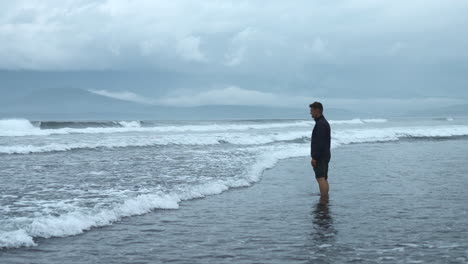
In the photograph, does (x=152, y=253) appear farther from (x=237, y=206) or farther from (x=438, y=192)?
(x=438, y=192)

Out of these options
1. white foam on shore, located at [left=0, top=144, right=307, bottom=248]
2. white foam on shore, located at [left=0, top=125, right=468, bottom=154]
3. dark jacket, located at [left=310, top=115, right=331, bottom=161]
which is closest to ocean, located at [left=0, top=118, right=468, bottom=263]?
white foam on shore, located at [left=0, top=144, right=307, bottom=248]

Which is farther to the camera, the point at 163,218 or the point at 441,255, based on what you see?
the point at 163,218

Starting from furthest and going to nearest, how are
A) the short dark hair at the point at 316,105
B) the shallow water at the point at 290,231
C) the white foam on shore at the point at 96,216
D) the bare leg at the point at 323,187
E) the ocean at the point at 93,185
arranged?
the bare leg at the point at 323,187, the short dark hair at the point at 316,105, the ocean at the point at 93,185, the white foam on shore at the point at 96,216, the shallow water at the point at 290,231

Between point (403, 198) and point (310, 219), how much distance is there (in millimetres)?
2938

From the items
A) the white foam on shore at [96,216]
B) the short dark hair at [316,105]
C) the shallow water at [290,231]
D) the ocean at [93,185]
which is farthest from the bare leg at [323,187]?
the white foam on shore at [96,216]

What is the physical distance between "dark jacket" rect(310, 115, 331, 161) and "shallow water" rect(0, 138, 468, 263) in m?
0.94

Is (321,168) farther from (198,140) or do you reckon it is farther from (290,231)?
(198,140)

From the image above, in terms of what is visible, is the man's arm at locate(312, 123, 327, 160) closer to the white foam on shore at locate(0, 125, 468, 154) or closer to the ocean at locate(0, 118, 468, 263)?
the ocean at locate(0, 118, 468, 263)

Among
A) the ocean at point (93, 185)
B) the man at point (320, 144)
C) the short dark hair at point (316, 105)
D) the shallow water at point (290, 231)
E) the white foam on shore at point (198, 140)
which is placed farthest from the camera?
the white foam on shore at point (198, 140)

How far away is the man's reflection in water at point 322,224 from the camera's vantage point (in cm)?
622

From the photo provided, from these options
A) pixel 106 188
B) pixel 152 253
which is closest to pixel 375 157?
pixel 106 188

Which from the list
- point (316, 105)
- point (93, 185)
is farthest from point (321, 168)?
point (93, 185)

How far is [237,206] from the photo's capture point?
8844mm

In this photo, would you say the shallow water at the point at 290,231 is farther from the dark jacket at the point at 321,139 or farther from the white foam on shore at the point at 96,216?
the dark jacket at the point at 321,139
